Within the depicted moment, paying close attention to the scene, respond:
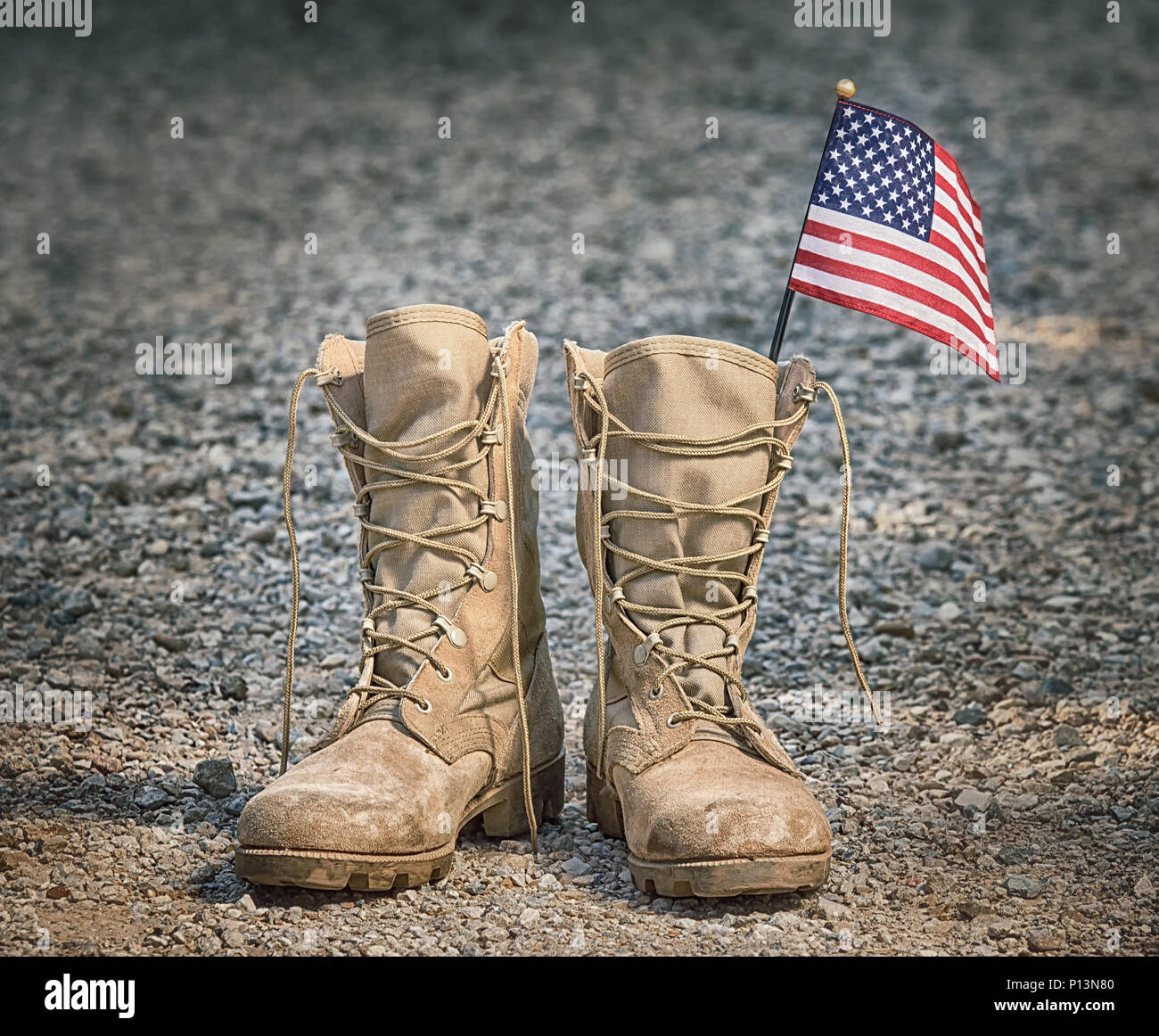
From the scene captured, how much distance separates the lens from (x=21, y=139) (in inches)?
468

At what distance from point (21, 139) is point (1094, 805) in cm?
1168

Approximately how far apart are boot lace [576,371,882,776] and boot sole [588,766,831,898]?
0.32m

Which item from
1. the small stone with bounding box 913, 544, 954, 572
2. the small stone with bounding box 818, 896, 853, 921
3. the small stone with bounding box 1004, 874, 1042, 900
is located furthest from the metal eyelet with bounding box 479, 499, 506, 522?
the small stone with bounding box 913, 544, 954, 572

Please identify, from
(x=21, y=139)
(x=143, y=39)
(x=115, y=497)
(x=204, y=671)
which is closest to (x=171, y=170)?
(x=21, y=139)

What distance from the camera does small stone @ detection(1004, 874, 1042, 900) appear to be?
2.55 meters

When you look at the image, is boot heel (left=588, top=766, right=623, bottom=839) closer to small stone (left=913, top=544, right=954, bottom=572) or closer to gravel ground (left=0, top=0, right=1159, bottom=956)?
gravel ground (left=0, top=0, right=1159, bottom=956)

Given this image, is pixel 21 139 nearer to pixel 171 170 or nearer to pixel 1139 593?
pixel 171 170

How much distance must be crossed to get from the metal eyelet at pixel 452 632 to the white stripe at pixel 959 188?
1.54 m

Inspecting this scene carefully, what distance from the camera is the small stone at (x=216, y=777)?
3.02m

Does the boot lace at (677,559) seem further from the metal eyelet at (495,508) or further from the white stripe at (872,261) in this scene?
the white stripe at (872,261)

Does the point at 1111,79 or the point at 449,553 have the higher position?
the point at 1111,79

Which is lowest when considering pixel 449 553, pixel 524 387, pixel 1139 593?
pixel 1139 593

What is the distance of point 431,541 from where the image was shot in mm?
2693

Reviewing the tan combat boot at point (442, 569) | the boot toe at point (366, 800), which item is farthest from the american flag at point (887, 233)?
the boot toe at point (366, 800)
